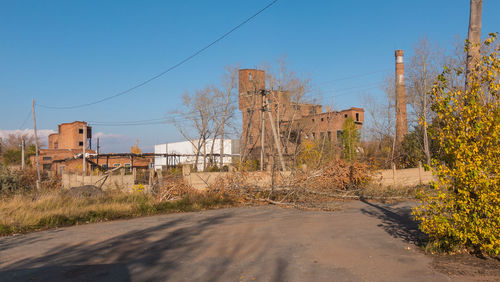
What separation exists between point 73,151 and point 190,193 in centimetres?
4926

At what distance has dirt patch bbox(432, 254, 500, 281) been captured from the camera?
6027 millimetres

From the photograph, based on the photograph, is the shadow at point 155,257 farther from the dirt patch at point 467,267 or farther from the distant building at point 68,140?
the distant building at point 68,140

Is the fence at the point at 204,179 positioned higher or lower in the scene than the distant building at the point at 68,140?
lower

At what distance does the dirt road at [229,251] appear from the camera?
21.7 feet

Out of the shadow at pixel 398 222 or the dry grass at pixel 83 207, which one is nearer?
the shadow at pixel 398 222

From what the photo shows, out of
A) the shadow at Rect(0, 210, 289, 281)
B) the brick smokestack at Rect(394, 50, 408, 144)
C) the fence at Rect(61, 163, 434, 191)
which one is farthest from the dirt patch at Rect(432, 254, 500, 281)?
the brick smokestack at Rect(394, 50, 408, 144)

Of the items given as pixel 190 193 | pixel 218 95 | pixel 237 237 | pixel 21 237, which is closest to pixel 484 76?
pixel 237 237

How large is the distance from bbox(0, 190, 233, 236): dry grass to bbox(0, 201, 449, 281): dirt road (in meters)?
1.24

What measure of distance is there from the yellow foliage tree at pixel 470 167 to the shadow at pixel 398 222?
4.93 feet

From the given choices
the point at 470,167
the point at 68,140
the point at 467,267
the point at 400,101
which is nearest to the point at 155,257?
the point at 467,267

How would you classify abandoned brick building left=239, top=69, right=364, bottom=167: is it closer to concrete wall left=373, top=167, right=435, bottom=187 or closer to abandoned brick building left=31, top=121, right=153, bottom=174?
abandoned brick building left=31, top=121, right=153, bottom=174

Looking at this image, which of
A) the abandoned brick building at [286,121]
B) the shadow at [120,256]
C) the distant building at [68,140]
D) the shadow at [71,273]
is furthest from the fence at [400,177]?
the distant building at [68,140]

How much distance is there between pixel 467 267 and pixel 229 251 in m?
4.44

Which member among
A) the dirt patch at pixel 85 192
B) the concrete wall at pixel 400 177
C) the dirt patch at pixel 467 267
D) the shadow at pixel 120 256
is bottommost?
the shadow at pixel 120 256
